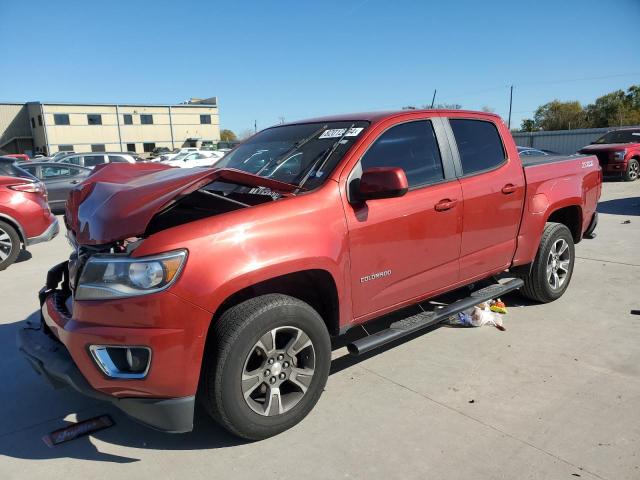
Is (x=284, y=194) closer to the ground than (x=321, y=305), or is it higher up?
higher up

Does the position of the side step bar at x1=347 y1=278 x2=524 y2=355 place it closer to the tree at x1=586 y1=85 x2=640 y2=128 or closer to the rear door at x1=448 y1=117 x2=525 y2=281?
the rear door at x1=448 y1=117 x2=525 y2=281

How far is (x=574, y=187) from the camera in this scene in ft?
16.3

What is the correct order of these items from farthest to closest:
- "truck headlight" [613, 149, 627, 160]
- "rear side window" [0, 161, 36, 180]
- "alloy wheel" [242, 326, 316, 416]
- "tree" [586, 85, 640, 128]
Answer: "tree" [586, 85, 640, 128] < "truck headlight" [613, 149, 627, 160] < "rear side window" [0, 161, 36, 180] < "alloy wheel" [242, 326, 316, 416]

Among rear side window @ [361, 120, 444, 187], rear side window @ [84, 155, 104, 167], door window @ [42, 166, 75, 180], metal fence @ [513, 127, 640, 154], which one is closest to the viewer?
rear side window @ [361, 120, 444, 187]

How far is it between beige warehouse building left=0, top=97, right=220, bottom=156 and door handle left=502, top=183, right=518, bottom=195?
56800mm

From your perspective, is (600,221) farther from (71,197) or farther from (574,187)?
(71,197)

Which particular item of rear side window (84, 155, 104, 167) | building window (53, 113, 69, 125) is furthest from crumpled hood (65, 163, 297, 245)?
building window (53, 113, 69, 125)

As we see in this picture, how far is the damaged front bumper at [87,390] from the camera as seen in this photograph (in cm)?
254

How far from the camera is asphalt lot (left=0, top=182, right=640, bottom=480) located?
2.65 meters

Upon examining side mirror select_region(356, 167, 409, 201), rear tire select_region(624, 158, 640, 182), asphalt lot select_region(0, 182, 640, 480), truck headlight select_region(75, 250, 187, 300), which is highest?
side mirror select_region(356, 167, 409, 201)

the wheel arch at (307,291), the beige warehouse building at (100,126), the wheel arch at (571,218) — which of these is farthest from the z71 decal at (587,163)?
the beige warehouse building at (100,126)

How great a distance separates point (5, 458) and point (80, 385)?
0.73 m

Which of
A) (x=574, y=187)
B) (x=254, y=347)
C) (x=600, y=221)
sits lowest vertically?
(x=600, y=221)

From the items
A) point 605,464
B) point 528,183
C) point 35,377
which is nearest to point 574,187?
point 528,183
